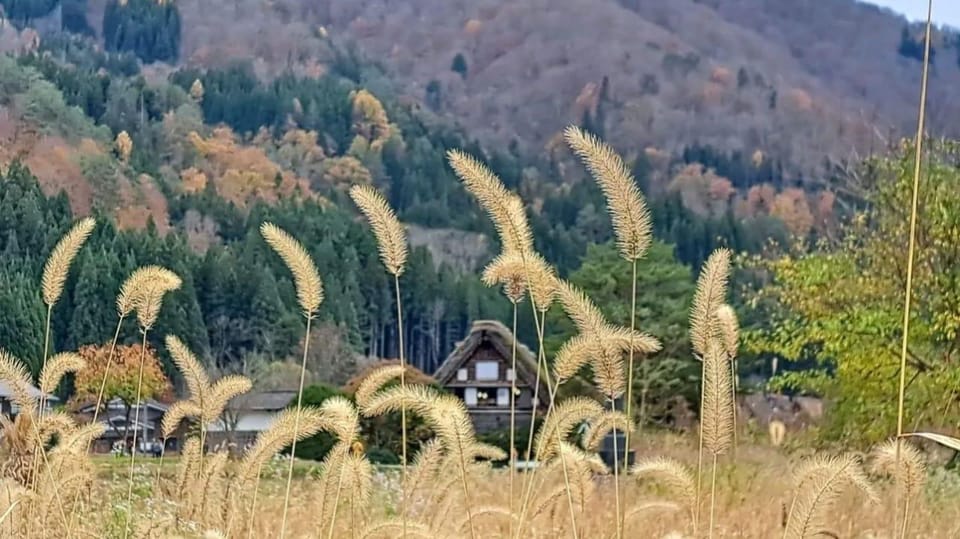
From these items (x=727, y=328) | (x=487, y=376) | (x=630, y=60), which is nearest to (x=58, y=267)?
(x=727, y=328)

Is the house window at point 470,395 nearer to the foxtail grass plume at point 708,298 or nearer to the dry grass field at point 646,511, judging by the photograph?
the dry grass field at point 646,511

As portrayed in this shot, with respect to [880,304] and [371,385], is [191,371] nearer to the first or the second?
[371,385]

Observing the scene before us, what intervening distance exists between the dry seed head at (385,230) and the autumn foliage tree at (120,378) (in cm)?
456

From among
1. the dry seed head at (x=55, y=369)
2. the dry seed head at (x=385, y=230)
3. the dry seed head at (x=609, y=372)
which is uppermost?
the dry seed head at (x=385, y=230)

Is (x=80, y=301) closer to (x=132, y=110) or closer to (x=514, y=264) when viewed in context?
(x=132, y=110)

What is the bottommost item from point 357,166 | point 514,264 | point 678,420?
point 678,420

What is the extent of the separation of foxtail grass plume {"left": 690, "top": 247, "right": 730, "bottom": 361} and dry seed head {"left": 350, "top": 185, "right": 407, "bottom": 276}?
416mm

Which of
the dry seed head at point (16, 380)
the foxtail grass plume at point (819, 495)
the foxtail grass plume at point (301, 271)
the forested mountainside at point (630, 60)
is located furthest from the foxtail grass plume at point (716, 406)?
the forested mountainside at point (630, 60)

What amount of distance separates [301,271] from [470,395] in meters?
9.07

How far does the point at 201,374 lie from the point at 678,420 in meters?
9.34

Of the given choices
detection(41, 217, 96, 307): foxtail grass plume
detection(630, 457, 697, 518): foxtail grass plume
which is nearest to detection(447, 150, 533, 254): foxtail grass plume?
detection(630, 457, 697, 518): foxtail grass plume

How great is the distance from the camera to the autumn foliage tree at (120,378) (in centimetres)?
671

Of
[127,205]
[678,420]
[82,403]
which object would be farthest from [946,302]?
[127,205]

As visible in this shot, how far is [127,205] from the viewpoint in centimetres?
1111
